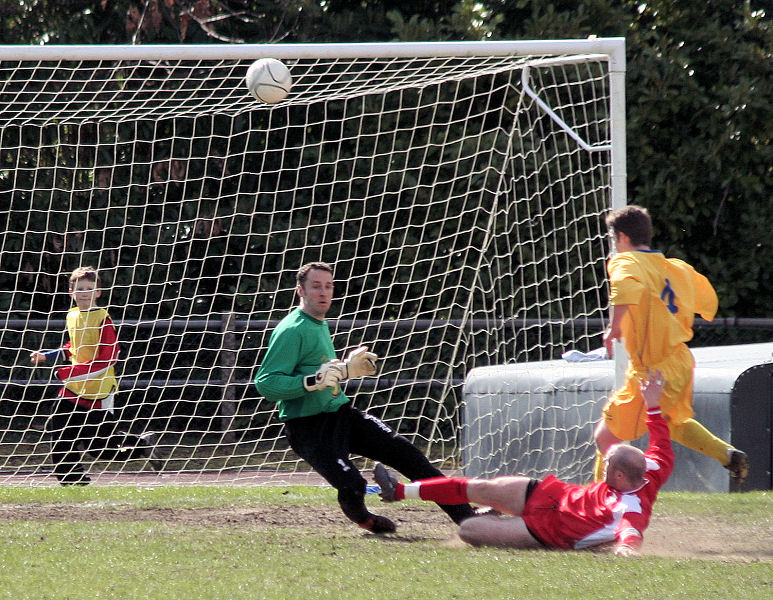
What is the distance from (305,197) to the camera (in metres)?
12.1

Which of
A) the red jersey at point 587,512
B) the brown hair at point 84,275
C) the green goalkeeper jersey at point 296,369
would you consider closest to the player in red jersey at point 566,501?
the red jersey at point 587,512

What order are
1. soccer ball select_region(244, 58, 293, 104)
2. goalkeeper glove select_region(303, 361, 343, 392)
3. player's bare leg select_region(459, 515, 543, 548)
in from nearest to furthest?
player's bare leg select_region(459, 515, 543, 548) < goalkeeper glove select_region(303, 361, 343, 392) < soccer ball select_region(244, 58, 293, 104)

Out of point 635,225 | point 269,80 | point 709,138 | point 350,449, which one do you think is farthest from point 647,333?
point 709,138

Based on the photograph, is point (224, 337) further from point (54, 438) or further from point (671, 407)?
point (671, 407)

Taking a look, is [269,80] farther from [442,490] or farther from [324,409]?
[442,490]

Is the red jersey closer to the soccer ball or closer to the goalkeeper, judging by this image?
the goalkeeper

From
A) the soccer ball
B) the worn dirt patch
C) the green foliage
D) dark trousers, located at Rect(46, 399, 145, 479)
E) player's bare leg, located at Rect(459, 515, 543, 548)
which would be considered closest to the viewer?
player's bare leg, located at Rect(459, 515, 543, 548)

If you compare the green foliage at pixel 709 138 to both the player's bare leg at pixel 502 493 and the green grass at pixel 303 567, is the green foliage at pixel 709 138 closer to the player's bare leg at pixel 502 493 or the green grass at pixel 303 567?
the green grass at pixel 303 567

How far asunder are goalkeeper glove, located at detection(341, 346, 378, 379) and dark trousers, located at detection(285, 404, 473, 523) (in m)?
0.38

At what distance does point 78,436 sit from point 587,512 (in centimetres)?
496

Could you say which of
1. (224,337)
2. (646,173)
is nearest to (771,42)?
(646,173)

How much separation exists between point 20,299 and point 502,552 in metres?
8.90

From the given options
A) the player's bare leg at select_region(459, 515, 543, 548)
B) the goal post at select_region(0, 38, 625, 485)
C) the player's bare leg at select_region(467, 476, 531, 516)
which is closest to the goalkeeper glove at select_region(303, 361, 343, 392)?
the player's bare leg at select_region(467, 476, 531, 516)

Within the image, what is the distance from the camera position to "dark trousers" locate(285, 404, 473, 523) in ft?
18.4
